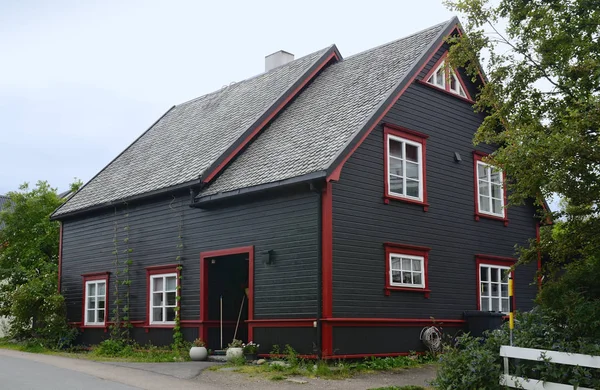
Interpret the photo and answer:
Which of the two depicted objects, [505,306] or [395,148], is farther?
[505,306]

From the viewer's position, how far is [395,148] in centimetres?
1812

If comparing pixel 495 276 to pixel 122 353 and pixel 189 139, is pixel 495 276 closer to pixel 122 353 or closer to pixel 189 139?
pixel 189 139

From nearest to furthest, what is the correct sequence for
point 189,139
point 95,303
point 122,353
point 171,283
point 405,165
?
1. point 405,165
2. point 122,353
3. point 171,283
4. point 95,303
5. point 189,139

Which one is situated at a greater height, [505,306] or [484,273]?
[484,273]

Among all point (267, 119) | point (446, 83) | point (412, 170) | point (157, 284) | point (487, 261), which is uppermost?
point (446, 83)

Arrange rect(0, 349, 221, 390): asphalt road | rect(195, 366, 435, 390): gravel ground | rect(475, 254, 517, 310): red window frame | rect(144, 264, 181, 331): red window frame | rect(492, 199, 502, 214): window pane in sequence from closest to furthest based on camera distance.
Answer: rect(0, 349, 221, 390): asphalt road < rect(195, 366, 435, 390): gravel ground < rect(144, 264, 181, 331): red window frame < rect(475, 254, 517, 310): red window frame < rect(492, 199, 502, 214): window pane

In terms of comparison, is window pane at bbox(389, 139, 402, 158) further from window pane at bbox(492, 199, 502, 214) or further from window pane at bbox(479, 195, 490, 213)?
window pane at bbox(492, 199, 502, 214)

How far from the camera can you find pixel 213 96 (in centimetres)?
2658

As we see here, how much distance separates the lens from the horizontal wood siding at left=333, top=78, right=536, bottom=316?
16.3 m

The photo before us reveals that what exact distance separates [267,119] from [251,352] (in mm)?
6973

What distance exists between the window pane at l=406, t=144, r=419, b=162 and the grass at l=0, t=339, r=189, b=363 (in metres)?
7.45

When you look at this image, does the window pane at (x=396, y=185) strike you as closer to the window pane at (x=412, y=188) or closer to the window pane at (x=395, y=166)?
the window pane at (x=395, y=166)

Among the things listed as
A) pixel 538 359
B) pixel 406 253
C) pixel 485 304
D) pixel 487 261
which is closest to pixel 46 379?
pixel 538 359

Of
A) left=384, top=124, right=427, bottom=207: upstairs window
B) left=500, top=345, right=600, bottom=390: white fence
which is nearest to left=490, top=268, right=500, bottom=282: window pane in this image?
left=384, top=124, right=427, bottom=207: upstairs window
